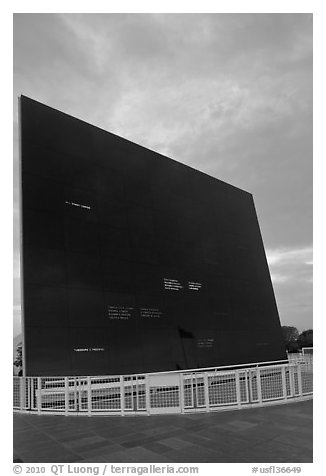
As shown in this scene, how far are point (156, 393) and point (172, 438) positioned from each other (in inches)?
85.0

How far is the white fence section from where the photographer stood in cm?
808

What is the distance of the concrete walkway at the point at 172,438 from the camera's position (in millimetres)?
5086

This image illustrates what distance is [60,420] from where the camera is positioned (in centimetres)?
764

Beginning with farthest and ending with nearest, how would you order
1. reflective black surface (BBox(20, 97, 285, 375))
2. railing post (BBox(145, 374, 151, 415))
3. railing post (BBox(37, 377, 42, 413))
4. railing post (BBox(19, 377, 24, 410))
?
reflective black surface (BBox(20, 97, 285, 375)), railing post (BBox(19, 377, 24, 410)), railing post (BBox(37, 377, 42, 413)), railing post (BBox(145, 374, 151, 415))

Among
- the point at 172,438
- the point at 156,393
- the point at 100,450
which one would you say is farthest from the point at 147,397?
the point at 100,450

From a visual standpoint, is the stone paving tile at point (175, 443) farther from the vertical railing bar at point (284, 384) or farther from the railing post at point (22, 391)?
the railing post at point (22, 391)

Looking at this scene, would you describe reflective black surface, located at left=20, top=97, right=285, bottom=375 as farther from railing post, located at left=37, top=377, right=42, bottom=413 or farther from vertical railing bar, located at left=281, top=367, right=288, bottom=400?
vertical railing bar, located at left=281, top=367, right=288, bottom=400

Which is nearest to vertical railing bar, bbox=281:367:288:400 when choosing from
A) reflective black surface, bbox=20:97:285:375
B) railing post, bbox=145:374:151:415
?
railing post, bbox=145:374:151:415

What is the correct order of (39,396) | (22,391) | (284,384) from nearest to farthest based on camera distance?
(39,396) < (22,391) < (284,384)

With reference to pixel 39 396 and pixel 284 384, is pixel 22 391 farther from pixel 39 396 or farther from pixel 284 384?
pixel 284 384

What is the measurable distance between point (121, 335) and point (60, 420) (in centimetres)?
487

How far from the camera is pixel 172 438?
5.96 metres

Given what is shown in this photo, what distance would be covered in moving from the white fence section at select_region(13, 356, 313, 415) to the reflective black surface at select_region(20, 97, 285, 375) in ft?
5.81

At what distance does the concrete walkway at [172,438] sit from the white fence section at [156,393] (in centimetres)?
33
